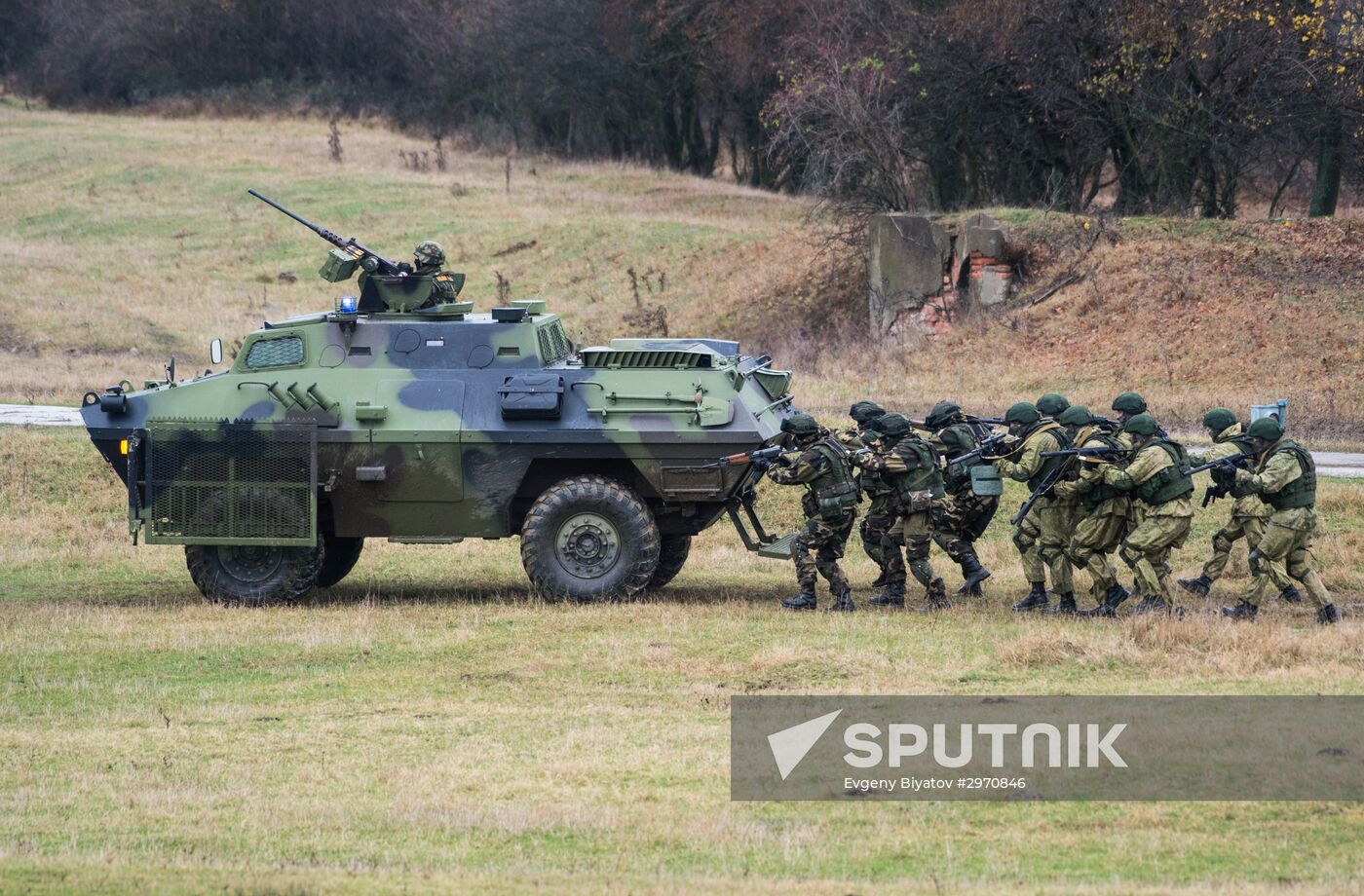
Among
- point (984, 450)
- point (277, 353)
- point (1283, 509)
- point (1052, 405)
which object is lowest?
point (1283, 509)

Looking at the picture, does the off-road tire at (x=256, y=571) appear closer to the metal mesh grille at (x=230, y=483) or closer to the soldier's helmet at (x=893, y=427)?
the metal mesh grille at (x=230, y=483)

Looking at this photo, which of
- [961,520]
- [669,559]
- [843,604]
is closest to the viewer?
[843,604]

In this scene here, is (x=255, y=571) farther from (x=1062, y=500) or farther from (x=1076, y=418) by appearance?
(x=1076, y=418)

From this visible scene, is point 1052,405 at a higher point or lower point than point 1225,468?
higher

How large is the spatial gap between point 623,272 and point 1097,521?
23.0m

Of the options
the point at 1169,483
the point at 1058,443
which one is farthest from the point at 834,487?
the point at 1169,483

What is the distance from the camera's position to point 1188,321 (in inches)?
999

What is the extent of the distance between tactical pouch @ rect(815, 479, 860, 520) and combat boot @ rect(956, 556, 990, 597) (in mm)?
1382

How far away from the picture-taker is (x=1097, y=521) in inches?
520

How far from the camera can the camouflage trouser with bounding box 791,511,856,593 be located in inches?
530

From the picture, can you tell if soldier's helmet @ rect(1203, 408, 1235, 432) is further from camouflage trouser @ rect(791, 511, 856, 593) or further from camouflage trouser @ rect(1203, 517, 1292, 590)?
camouflage trouser @ rect(791, 511, 856, 593)

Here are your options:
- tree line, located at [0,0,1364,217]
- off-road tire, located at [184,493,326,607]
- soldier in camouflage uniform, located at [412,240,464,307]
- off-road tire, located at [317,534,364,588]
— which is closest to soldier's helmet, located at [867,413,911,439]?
soldier in camouflage uniform, located at [412,240,464,307]

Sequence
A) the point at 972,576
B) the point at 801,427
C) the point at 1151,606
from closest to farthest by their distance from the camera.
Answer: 1. the point at 1151,606
2. the point at 801,427
3. the point at 972,576

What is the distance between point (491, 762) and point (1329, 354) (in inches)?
701
